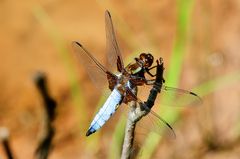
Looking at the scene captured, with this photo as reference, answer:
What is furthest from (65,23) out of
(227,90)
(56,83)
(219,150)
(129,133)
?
(129,133)

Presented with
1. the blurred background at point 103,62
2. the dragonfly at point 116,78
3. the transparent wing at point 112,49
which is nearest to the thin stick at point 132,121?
the dragonfly at point 116,78

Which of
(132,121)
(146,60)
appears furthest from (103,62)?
(132,121)

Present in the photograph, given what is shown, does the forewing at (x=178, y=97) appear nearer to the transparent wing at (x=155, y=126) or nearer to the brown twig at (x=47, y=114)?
the transparent wing at (x=155, y=126)

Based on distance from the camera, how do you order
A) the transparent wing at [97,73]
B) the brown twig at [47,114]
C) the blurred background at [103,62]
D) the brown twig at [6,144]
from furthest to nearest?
the blurred background at [103,62] → the transparent wing at [97,73] → the brown twig at [47,114] → the brown twig at [6,144]

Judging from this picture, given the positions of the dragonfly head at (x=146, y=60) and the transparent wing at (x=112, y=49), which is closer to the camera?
the dragonfly head at (x=146, y=60)

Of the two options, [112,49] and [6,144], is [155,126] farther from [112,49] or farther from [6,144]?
[6,144]

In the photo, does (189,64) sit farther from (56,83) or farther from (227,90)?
(56,83)
